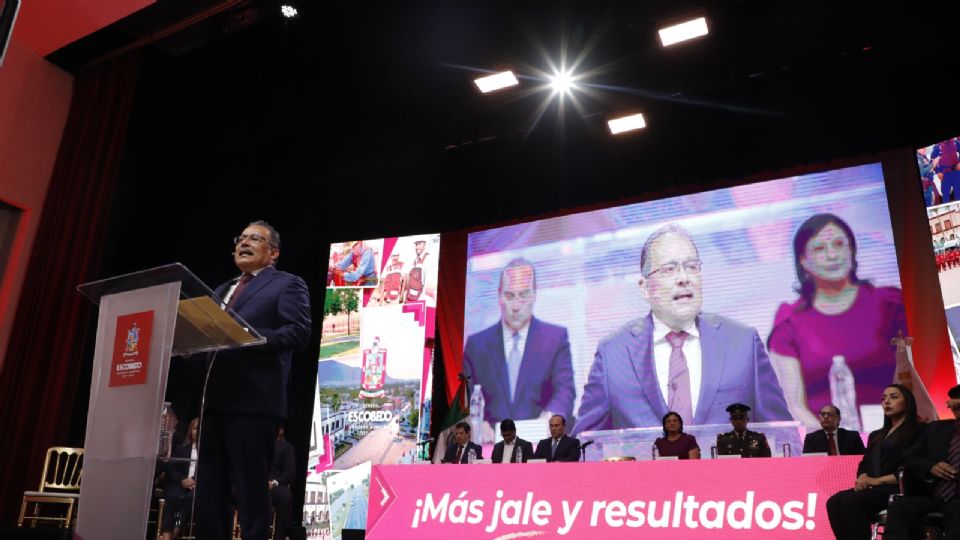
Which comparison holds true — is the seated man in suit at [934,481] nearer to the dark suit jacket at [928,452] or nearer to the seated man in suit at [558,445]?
the dark suit jacket at [928,452]

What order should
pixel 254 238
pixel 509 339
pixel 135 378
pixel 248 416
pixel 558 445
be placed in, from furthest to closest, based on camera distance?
pixel 509 339
pixel 558 445
pixel 254 238
pixel 248 416
pixel 135 378

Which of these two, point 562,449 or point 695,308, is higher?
point 695,308

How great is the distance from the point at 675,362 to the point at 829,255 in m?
1.39

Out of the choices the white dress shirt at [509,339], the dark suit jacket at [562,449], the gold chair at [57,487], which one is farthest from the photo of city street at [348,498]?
the gold chair at [57,487]

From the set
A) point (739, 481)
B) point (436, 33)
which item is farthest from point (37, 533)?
point (436, 33)

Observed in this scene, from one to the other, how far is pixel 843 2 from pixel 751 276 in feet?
6.65

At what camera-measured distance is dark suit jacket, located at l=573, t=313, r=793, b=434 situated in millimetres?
5430

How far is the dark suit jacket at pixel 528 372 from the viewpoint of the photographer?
6.15 meters

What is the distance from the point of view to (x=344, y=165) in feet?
22.6

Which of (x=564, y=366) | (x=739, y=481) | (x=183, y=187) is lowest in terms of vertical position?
(x=739, y=481)

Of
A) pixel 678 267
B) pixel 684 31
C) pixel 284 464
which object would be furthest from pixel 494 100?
pixel 284 464

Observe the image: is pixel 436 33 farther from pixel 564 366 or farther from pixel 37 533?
pixel 37 533

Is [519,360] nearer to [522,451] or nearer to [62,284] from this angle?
[522,451]

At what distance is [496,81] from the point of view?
5719 millimetres
